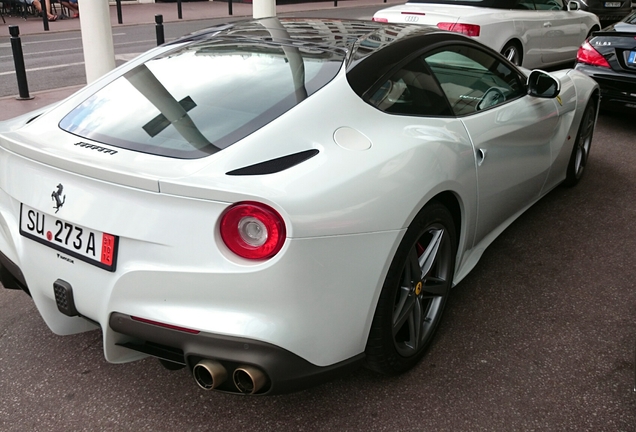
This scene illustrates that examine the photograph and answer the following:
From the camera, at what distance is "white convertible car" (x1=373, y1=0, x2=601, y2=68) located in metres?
7.96

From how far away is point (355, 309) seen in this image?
2412 mm

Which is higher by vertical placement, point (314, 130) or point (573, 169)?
point (314, 130)

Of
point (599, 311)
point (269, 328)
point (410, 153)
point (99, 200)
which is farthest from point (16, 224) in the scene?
point (599, 311)

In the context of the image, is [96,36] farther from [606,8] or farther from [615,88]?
[606,8]

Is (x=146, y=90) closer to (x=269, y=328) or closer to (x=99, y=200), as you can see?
(x=99, y=200)

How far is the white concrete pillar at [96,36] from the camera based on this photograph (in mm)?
7172

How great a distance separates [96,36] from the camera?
7277 millimetres

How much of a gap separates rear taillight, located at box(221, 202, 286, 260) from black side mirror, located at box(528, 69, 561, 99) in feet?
7.73

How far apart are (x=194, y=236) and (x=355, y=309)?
67 centimetres

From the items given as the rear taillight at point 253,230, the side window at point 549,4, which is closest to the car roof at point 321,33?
the rear taillight at point 253,230

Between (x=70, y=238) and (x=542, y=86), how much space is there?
289 centimetres

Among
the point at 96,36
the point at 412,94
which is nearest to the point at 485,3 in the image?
the point at 96,36

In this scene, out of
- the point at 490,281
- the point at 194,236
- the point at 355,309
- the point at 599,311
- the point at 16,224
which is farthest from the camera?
the point at 490,281

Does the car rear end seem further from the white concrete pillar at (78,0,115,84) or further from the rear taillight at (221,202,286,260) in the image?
the rear taillight at (221,202,286,260)
